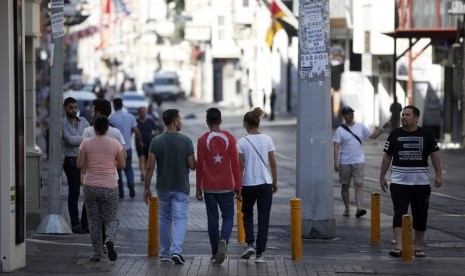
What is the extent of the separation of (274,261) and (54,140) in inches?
182

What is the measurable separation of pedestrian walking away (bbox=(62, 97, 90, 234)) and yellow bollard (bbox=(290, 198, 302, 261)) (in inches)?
167

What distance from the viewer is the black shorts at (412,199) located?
1518cm

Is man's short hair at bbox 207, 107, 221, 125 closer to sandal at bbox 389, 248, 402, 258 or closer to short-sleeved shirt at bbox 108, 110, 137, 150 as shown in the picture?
sandal at bbox 389, 248, 402, 258

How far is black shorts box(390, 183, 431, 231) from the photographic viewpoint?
49.8ft

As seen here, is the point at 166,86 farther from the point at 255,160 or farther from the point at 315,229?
the point at 255,160

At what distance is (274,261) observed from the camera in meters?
14.9

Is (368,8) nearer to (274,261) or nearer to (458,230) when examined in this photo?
(458,230)

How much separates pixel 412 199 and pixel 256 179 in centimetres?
185

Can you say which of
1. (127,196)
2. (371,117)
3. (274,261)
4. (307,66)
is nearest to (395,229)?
(274,261)

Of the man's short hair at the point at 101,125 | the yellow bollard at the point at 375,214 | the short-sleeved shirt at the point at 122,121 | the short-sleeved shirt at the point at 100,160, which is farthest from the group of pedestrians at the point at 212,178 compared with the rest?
the short-sleeved shirt at the point at 122,121

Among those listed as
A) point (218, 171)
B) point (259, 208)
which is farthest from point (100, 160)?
point (259, 208)

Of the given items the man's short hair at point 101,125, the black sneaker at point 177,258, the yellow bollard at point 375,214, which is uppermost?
the man's short hair at point 101,125

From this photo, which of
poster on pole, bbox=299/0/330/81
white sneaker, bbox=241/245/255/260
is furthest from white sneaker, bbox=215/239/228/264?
poster on pole, bbox=299/0/330/81

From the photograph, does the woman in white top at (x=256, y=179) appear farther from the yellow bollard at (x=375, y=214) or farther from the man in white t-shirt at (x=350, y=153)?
the man in white t-shirt at (x=350, y=153)
